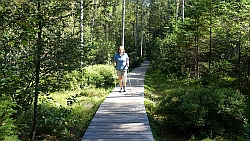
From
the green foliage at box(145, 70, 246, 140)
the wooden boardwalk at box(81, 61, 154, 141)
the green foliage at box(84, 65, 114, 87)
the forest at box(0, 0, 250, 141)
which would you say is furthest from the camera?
the green foliage at box(84, 65, 114, 87)

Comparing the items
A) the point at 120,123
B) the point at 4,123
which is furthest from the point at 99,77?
the point at 4,123

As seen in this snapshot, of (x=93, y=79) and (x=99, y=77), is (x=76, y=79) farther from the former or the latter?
(x=99, y=77)

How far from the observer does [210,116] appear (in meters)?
6.38

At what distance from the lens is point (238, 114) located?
6191mm

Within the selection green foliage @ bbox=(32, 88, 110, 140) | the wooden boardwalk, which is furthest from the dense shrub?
the wooden boardwalk

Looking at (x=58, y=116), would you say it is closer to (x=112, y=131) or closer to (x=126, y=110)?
(x=112, y=131)

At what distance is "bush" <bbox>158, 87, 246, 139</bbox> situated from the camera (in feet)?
20.3

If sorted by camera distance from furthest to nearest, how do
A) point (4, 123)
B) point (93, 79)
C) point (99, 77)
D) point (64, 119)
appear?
point (99, 77) < point (93, 79) < point (64, 119) < point (4, 123)

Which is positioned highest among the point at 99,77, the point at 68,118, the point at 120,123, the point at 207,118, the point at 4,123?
the point at 4,123

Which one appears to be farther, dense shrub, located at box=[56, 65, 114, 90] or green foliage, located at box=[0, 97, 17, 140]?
dense shrub, located at box=[56, 65, 114, 90]

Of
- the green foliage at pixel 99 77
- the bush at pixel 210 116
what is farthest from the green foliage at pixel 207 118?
the green foliage at pixel 99 77

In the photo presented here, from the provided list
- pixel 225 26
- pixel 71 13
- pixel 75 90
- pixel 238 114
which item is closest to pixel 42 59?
pixel 71 13

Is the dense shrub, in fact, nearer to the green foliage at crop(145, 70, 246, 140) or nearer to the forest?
the forest

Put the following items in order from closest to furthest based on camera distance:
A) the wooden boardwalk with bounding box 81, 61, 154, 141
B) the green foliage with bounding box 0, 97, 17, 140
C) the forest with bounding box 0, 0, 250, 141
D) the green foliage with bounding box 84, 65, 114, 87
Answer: the green foliage with bounding box 0, 97, 17, 140 < the forest with bounding box 0, 0, 250, 141 < the wooden boardwalk with bounding box 81, 61, 154, 141 < the green foliage with bounding box 84, 65, 114, 87
